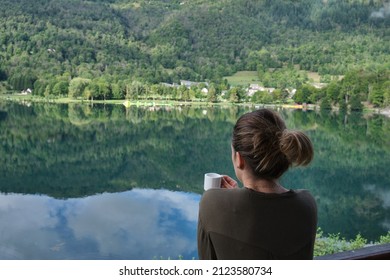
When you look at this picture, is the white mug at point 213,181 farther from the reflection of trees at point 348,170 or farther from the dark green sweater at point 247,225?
the reflection of trees at point 348,170

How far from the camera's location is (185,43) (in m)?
22.6

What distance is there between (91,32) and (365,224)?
1628 cm

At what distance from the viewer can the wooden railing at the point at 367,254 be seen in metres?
0.98

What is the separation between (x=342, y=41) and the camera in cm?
2197

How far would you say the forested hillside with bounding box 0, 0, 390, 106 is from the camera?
52.1 ft

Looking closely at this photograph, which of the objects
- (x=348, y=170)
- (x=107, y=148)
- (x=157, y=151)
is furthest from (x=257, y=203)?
(x=107, y=148)

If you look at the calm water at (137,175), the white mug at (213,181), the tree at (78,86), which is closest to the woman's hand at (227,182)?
the white mug at (213,181)

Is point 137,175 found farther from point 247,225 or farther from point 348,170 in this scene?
point 247,225

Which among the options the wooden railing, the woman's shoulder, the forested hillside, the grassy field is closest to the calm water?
the forested hillside

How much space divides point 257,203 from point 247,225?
37mm

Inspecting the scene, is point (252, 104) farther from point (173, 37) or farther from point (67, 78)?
point (173, 37)

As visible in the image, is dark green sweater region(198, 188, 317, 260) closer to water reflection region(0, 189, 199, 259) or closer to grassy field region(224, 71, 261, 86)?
water reflection region(0, 189, 199, 259)

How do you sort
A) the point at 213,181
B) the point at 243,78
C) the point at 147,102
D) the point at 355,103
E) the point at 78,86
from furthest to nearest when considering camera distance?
the point at 243,78
the point at 147,102
the point at 355,103
the point at 78,86
the point at 213,181

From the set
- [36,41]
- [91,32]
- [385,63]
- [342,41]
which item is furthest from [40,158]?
[342,41]
